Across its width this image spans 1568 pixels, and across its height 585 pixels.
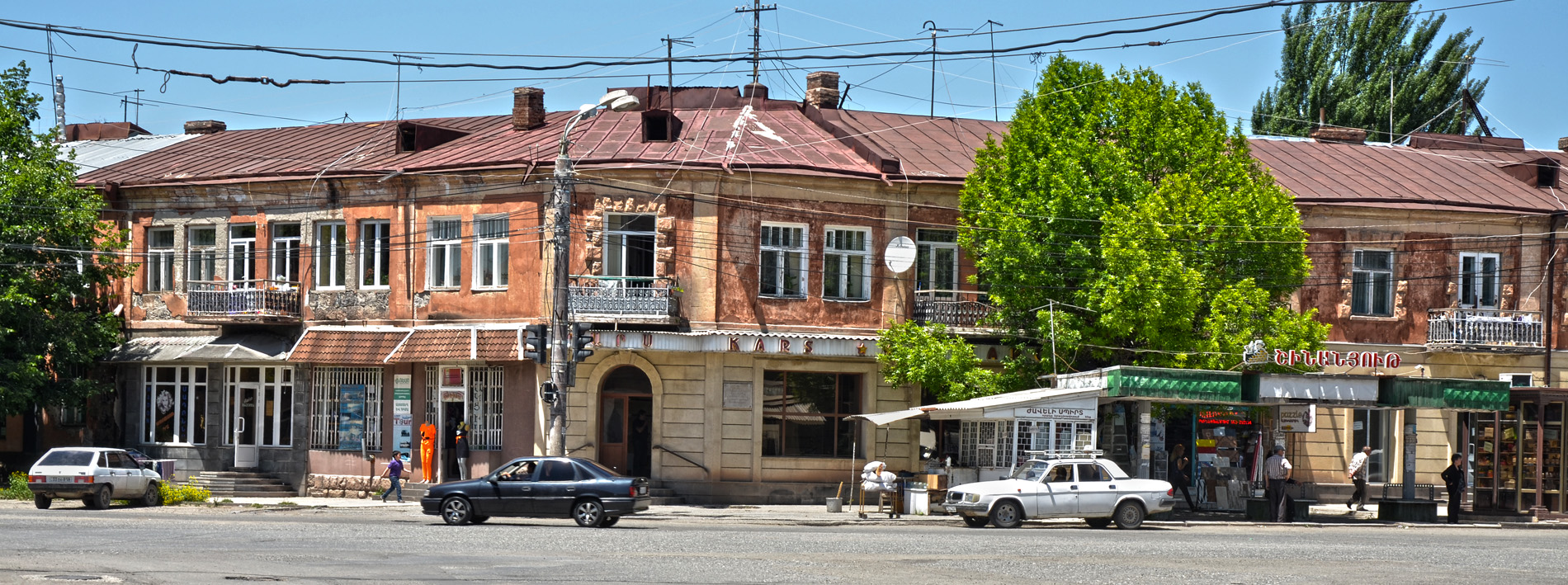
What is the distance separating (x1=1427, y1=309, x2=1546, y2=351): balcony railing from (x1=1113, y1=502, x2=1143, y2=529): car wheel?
13.2m

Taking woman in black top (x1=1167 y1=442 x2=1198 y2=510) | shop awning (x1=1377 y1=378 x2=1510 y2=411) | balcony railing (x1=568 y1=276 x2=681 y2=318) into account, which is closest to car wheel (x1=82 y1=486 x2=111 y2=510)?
balcony railing (x1=568 y1=276 x2=681 y2=318)

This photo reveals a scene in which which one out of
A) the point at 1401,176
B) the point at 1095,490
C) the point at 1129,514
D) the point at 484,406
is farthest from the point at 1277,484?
the point at 484,406

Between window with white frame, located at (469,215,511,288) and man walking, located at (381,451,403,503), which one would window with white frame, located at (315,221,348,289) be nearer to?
window with white frame, located at (469,215,511,288)

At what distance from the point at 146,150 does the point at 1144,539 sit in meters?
30.9

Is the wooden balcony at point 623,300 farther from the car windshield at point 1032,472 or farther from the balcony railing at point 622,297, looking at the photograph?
the car windshield at point 1032,472

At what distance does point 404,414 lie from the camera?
34.2m

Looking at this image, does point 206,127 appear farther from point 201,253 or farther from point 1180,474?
point 1180,474

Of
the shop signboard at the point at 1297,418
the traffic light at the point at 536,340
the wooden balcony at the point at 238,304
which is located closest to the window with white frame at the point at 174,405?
the wooden balcony at the point at 238,304

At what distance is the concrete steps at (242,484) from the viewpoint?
112ft

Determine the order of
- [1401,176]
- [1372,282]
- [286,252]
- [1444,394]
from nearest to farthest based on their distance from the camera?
[1444,394] < [286,252] < [1372,282] < [1401,176]

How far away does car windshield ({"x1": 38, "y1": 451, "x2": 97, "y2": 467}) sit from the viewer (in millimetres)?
28203

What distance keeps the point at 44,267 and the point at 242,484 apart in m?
6.52

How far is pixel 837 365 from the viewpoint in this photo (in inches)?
1316

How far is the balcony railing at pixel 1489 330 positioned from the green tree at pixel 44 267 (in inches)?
1198
